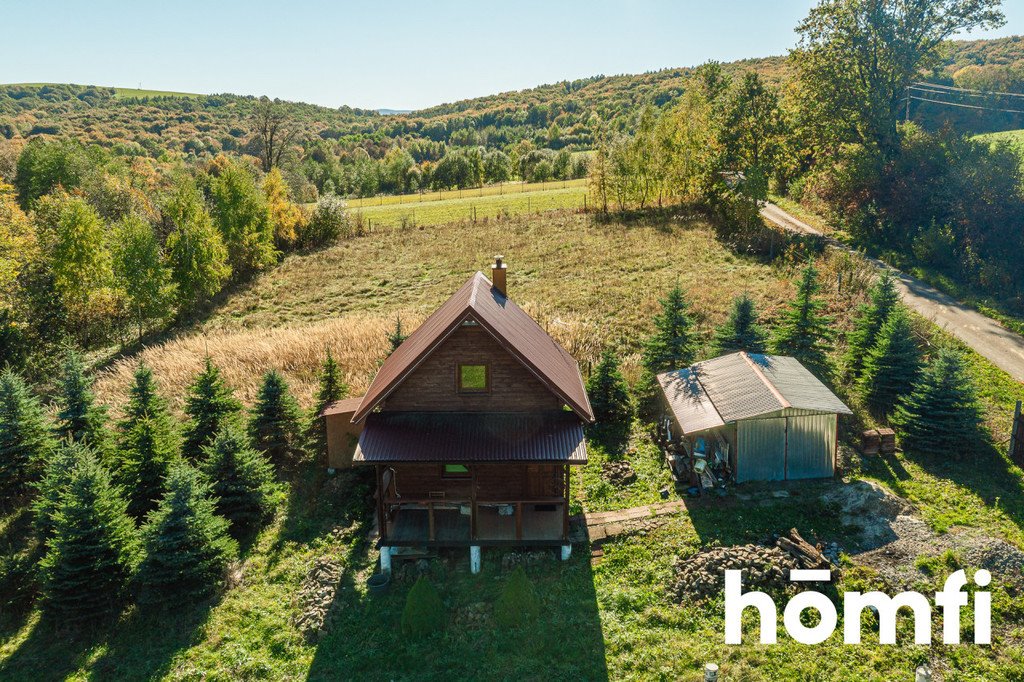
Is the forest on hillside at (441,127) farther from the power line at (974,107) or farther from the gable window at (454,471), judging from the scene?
the gable window at (454,471)

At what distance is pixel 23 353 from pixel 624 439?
3438 centimetres

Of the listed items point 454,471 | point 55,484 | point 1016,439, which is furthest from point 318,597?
point 1016,439

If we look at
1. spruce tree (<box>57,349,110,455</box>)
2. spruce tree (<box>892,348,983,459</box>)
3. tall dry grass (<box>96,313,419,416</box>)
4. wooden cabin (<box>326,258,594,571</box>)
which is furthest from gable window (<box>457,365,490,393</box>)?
spruce tree (<box>892,348,983,459</box>)

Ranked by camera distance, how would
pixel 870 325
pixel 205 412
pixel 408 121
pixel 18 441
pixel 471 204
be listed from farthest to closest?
pixel 408 121 → pixel 471 204 → pixel 870 325 → pixel 205 412 → pixel 18 441

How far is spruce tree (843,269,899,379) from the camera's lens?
23562 mm

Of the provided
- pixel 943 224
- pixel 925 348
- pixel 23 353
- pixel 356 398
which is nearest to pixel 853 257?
pixel 943 224

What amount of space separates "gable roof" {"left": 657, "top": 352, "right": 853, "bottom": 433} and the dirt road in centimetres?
1115

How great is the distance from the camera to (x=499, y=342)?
16094 millimetres

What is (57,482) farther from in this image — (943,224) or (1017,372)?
(943,224)

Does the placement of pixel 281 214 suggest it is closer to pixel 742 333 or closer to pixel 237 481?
pixel 237 481

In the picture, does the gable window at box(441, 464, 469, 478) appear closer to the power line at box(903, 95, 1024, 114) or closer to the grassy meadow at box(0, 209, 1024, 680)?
the grassy meadow at box(0, 209, 1024, 680)

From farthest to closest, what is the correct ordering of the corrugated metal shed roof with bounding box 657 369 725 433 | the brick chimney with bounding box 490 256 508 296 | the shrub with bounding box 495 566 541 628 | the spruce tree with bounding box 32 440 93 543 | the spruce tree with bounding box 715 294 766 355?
1. the spruce tree with bounding box 715 294 766 355
2. the brick chimney with bounding box 490 256 508 296
3. the corrugated metal shed roof with bounding box 657 369 725 433
4. the spruce tree with bounding box 32 440 93 543
5. the shrub with bounding box 495 566 541 628

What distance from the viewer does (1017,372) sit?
79.5 ft

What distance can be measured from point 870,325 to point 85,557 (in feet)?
90.6
